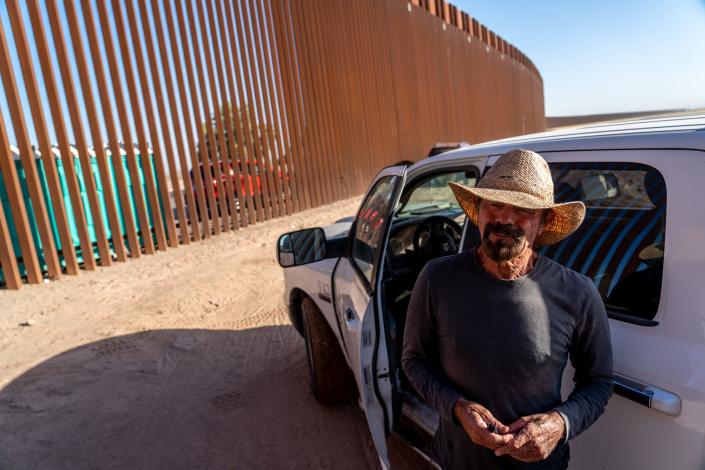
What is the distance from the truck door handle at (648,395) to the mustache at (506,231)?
524mm

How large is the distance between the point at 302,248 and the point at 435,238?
2.85 feet

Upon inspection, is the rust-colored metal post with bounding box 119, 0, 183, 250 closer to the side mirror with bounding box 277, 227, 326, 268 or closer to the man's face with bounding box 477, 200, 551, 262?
the side mirror with bounding box 277, 227, 326, 268

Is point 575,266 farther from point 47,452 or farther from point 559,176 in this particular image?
point 47,452

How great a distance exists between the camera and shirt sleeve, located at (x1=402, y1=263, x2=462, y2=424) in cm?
142

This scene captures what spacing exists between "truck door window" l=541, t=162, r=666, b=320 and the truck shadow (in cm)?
186

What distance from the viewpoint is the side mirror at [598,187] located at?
175 cm

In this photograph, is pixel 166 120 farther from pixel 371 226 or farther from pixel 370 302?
pixel 370 302

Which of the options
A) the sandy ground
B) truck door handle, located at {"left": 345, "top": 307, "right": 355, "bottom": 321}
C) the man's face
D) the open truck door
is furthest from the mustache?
the sandy ground

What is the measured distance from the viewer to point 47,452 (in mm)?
3184

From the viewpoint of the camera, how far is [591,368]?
132 centimetres

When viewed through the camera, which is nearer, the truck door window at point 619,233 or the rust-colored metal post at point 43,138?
the truck door window at point 619,233

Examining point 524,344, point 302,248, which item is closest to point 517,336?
point 524,344

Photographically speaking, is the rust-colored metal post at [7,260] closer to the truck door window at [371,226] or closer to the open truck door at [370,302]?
the open truck door at [370,302]

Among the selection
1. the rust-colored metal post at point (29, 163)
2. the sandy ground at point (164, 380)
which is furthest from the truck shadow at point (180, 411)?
the rust-colored metal post at point (29, 163)
